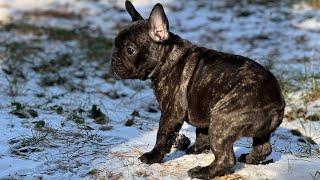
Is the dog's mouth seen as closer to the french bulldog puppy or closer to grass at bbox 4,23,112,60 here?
the french bulldog puppy

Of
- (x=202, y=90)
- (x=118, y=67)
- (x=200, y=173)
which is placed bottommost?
(x=200, y=173)

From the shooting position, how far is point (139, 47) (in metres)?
4.69

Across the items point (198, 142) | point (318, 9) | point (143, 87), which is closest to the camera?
point (198, 142)

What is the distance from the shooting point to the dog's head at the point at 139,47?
183 inches

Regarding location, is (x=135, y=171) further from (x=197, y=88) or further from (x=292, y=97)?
(x=292, y=97)

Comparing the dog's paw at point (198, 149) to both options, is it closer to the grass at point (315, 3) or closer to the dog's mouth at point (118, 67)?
the dog's mouth at point (118, 67)

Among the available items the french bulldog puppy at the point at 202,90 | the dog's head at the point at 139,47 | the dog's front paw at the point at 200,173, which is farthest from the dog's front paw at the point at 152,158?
the dog's head at the point at 139,47

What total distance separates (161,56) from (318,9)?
8.99m

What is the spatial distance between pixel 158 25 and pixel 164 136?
2.91 feet

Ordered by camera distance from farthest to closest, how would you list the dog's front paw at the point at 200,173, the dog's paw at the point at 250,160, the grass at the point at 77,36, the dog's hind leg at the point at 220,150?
the grass at the point at 77,36
the dog's paw at the point at 250,160
the dog's front paw at the point at 200,173
the dog's hind leg at the point at 220,150

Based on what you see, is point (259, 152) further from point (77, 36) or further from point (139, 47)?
point (77, 36)

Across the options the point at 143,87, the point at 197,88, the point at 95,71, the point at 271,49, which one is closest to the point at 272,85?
the point at 197,88

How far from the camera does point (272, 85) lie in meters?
4.25

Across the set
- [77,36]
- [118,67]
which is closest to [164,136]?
[118,67]
